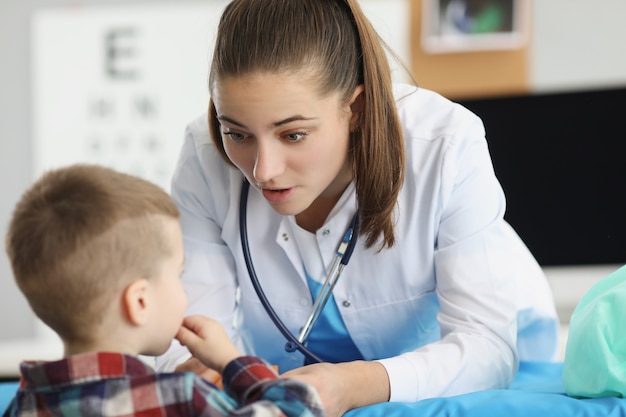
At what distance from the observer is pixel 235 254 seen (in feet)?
5.27

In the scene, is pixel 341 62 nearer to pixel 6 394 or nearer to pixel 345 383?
pixel 345 383

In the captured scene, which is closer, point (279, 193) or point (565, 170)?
point (279, 193)

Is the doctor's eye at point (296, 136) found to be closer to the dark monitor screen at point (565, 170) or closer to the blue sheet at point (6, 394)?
the blue sheet at point (6, 394)

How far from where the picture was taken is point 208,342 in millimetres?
1126

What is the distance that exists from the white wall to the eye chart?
6 cm

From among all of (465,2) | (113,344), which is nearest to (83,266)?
(113,344)

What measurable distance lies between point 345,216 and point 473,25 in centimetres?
218

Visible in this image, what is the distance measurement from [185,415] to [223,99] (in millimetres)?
528

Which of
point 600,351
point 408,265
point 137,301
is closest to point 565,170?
point 408,265

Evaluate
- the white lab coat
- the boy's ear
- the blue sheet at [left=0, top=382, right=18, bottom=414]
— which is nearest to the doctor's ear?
the white lab coat

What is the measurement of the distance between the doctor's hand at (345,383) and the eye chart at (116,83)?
8.69ft

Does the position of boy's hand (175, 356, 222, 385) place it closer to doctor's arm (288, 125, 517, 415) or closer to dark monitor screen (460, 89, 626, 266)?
doctor's arm (288, 125, 517, 415)

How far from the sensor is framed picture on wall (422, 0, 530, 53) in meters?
3.45

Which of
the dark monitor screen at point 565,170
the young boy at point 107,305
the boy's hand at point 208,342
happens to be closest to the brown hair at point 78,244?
the young boy at point 107,305
